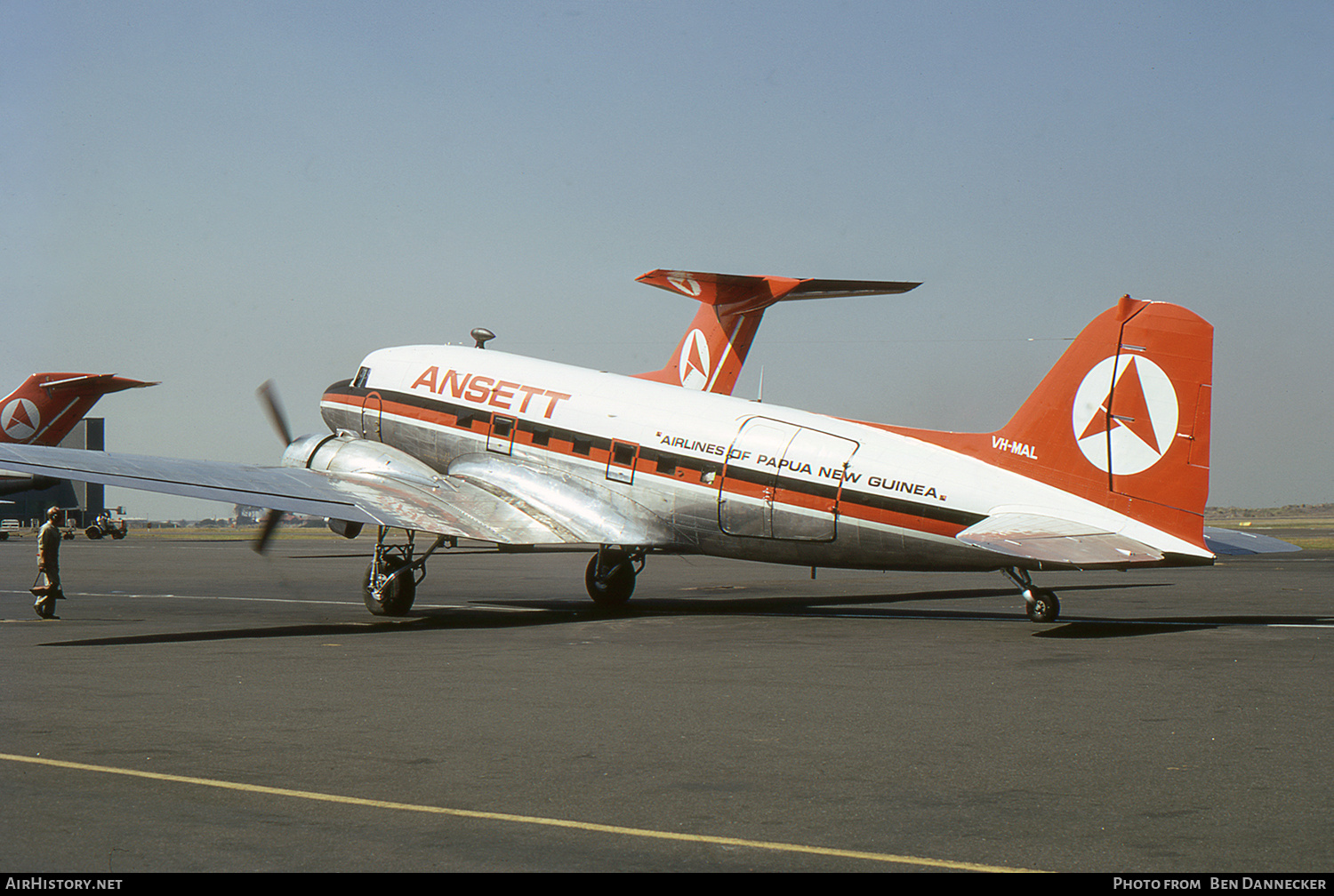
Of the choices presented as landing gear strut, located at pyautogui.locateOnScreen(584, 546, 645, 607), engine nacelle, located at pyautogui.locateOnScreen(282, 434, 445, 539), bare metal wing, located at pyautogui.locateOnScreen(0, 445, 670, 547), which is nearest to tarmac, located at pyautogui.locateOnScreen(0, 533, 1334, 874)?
bare metal wing, located at pyautogui.locateOnScreen(0, 445, 670, 547)

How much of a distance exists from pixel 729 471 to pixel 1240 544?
28.2 ft

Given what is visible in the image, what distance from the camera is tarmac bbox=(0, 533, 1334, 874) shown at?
6.31 metres

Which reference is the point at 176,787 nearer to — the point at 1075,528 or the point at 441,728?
the point at 441,728

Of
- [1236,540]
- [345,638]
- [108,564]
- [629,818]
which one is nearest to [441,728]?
[629,818]

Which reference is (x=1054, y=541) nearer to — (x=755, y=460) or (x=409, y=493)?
(x=755, y=460)

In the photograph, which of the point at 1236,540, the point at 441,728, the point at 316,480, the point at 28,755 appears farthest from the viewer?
the point at 316,480

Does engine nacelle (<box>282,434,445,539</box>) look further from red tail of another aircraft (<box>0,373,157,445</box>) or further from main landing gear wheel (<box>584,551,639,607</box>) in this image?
red tail of another aircraft (<box>0,373,157,445</box>)

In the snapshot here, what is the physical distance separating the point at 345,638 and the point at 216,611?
19.8ft

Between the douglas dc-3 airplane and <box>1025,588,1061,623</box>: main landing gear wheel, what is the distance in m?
0.03

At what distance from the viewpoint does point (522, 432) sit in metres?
23.3

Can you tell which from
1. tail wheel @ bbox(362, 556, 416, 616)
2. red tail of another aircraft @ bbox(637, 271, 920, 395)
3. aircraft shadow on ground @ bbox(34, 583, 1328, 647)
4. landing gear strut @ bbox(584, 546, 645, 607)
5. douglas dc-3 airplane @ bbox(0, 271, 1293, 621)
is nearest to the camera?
douglas dc-3 airplane @ bbox(0, 271, 1293, 621)

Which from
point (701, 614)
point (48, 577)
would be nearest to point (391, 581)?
point (701, 614)

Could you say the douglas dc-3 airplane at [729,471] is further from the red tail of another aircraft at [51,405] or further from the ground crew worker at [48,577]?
the red tail of another aircraft at [51,405]

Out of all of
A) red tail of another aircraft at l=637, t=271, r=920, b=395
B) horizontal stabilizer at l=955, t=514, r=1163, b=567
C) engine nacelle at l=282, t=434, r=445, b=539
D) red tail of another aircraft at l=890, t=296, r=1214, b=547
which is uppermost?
red tail of another aircraft at l=637, t=271, r=920, b=395
